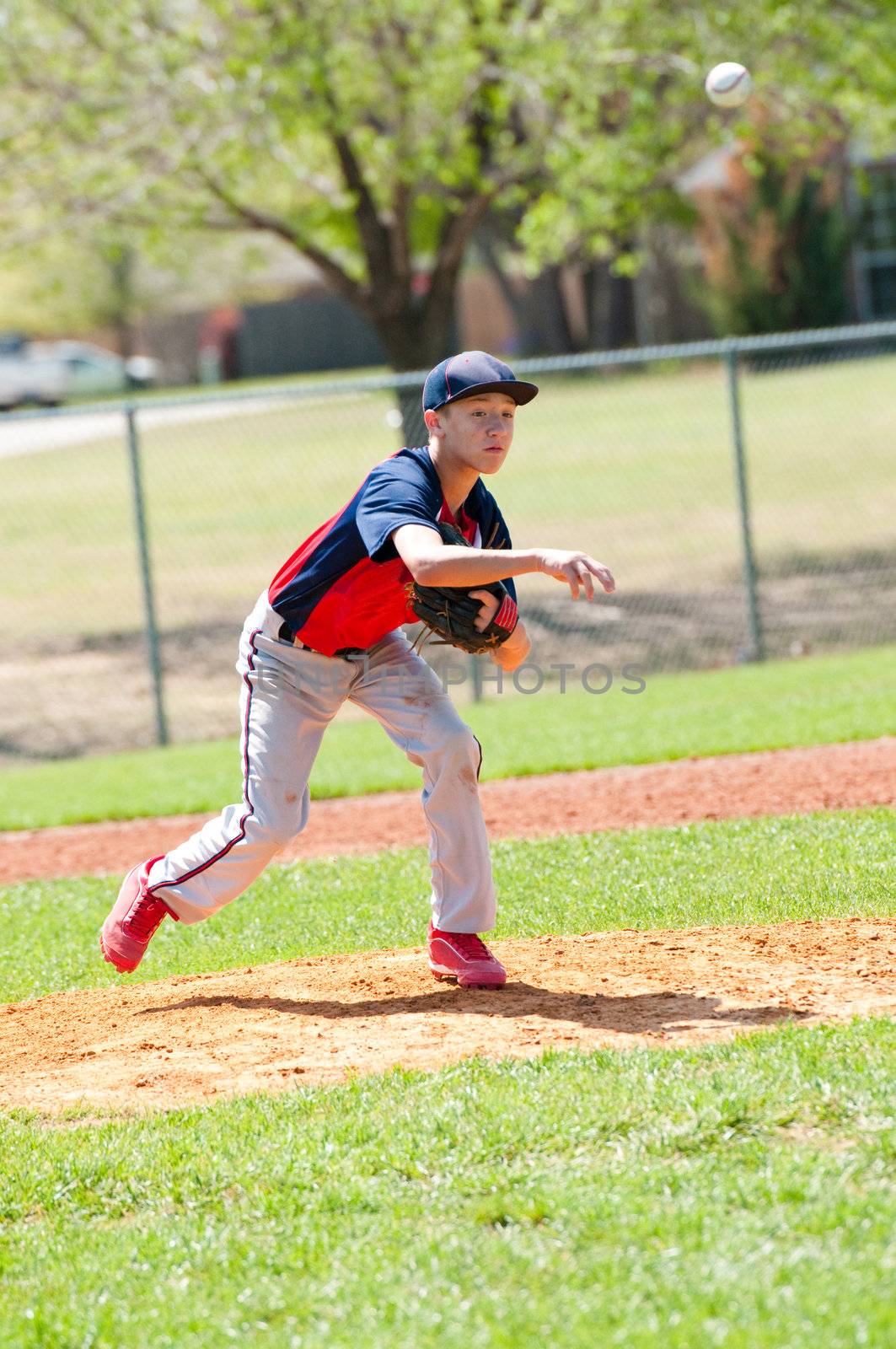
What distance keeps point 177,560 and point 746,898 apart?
1391 cm

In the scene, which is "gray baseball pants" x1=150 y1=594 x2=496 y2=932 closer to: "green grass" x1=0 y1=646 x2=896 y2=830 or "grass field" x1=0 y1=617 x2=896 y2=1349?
"grass field" x1=0 y1=617 x2=896 y2=1349

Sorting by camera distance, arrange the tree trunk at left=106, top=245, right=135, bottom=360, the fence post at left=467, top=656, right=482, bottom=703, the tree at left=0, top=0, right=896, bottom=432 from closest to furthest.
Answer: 1. the fence post at left=467, top=656, right=482, bottom=703
2. the tree at left=0, top=0, right=896, bottom=432
3. the tree trunk at left=106, top=245, right=135, bottom=360

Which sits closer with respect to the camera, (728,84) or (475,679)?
(728,84)

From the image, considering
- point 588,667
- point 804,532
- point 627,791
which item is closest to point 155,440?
point 804,532

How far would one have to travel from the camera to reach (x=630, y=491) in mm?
20734

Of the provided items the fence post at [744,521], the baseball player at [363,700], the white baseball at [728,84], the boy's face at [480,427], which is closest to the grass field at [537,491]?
the fence post at [744,521]

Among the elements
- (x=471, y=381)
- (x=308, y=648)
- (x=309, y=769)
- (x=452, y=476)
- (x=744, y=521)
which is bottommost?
(x=309, y=769)

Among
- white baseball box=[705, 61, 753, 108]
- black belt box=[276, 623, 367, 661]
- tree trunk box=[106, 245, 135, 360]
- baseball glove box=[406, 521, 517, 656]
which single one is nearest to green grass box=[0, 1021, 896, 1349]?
baseball glove box=[406, 521, 517, 656]

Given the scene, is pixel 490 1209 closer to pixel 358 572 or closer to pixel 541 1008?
pixel 541 1008

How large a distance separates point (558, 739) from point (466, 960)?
512cm

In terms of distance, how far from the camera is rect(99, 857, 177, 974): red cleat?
5.16 metres

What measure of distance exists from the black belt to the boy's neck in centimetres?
57

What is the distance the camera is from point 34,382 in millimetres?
44750

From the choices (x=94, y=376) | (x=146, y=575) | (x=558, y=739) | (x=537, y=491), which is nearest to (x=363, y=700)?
(x=558, y=739)
